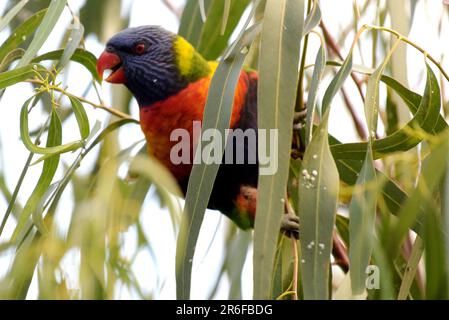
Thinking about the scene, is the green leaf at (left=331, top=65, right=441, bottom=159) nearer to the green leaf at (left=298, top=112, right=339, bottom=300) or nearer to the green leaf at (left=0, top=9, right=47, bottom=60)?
the green leaf at (left=298, top=112, right=339, bottom=300)

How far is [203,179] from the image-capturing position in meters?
0.95

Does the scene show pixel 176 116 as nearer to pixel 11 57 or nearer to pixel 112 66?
pixel 112 66

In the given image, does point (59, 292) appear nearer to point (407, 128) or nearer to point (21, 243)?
point (21, 243)

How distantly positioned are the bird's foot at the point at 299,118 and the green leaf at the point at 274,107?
283 millimetres

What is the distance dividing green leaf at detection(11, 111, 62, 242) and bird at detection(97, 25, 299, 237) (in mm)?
325

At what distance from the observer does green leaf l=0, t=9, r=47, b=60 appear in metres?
1.31

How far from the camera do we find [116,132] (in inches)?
61.3

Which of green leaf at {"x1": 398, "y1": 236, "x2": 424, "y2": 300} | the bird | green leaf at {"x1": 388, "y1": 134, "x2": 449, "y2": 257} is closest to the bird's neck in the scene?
the bird

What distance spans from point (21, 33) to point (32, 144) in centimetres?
38

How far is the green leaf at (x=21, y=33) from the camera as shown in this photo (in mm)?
1308

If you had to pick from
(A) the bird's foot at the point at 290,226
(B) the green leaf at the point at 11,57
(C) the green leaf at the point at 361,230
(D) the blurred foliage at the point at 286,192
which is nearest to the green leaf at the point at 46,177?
(D) the blurred foliage at the point at 286,192

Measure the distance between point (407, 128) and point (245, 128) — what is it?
0.55 meters

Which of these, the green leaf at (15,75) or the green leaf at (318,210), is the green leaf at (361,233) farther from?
the green leaf at (15,75)
